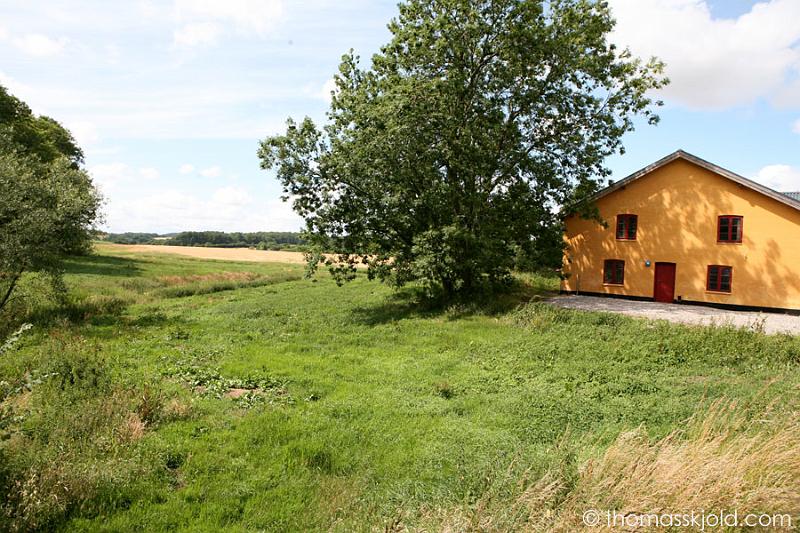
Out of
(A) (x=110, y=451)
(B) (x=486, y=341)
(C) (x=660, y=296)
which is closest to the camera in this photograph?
(A) (x=110, y=451)

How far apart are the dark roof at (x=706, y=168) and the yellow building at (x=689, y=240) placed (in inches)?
2.0

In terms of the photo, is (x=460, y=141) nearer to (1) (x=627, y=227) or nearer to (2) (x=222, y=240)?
(1) (x=627, y=227)

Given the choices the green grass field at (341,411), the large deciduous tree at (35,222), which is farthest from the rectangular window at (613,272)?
the large deciduous tree at (35,222)

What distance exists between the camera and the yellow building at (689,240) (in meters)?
24.5

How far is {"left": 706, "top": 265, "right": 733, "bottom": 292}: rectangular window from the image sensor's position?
25772 millimetres

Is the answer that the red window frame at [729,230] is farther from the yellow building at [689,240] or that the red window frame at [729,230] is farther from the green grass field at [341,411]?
the green grass field at [341,411]

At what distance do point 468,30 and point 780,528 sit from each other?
900 inches

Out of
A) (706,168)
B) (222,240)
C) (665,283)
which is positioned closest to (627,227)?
(665,283)

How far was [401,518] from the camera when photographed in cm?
653

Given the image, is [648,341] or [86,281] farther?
[86,281]

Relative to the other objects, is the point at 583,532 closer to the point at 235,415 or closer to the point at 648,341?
the point at 235,415

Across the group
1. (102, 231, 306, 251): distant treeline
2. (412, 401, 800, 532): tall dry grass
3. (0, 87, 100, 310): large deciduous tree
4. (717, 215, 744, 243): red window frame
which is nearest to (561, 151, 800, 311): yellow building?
(717, 215, 744, 243): red window frame

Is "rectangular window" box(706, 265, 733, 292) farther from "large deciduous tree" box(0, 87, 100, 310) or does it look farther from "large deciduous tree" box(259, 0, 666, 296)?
"large deciduous tree" box(0, 87, 100, 310)

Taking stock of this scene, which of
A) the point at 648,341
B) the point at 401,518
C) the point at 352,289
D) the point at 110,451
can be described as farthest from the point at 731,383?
the point at 352,289
